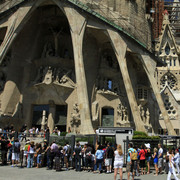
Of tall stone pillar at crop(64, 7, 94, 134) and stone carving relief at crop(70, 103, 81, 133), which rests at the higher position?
tall stone pillar at crop(64, 7, 94, 134)

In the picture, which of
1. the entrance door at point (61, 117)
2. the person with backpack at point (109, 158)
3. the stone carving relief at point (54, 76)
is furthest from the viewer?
the entrance door at point (61, 117)

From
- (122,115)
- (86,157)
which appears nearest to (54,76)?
(122,115)

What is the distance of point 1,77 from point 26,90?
311 centimetres

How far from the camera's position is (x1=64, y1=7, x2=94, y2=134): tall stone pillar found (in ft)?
70.4

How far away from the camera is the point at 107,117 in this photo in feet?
84.3

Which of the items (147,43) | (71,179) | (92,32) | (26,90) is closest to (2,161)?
(71,179)

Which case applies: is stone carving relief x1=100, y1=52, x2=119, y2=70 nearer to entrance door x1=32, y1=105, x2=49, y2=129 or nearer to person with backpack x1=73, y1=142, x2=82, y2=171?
entrance door x1=32, y1=105, x2=49, y2=129

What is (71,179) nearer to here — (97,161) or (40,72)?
(97,161)

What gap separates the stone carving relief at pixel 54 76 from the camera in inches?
1001

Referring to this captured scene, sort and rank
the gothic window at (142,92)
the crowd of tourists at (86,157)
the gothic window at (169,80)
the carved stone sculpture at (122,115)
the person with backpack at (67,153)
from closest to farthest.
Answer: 1. the crowd of tourists at (86,157)
2. the person with backpack at (67,153)
3. the carved stone sculpture at (122,115)
4. the gothic window at (142,92)
5. the gothic window at (169,80)

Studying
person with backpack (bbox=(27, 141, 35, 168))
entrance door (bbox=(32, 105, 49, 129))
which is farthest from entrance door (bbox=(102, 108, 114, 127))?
person with backpack (bbox=(27, 141, 35, 168))

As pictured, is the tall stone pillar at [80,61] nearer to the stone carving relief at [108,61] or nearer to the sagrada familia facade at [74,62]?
the sagrada familia facade at [74,62]

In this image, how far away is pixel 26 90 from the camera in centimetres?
2647

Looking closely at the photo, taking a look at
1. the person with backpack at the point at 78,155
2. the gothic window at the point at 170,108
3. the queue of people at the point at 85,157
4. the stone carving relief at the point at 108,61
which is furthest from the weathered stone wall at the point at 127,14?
the person with backpack at the point at 78,155
